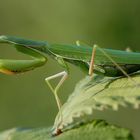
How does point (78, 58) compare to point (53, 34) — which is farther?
point (53, 34)

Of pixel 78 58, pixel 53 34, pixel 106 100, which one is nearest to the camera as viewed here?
pixel 106 100

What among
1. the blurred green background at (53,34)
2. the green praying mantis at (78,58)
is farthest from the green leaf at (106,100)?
the blurred green background at (53,34)

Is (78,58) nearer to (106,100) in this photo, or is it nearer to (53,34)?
(106,100)

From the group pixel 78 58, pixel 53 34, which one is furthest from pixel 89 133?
pixel 53 34

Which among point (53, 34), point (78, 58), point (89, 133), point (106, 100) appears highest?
point (53, 34)

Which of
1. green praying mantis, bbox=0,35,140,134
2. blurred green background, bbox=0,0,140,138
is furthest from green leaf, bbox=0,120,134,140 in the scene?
blurred green background, bbox=0,0,140,138
